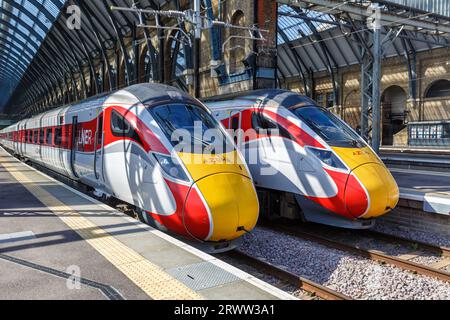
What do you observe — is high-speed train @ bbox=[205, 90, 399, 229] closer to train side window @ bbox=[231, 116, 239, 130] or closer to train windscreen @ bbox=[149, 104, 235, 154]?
train side window @ bbox=[231, 116, 239, 130]

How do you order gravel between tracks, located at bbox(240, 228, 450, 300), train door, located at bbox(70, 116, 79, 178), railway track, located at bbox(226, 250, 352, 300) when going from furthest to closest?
train door, located at bbox(70, 116, 79, 178) < gravel between tracks, located at bbox(240, 228, 450, 300) < railway track, located at bbox(226, 250, 352, 300)

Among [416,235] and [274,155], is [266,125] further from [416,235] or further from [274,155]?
[416,235]

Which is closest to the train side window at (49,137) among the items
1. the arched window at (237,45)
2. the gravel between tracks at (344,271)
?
the arched window at (237,45)

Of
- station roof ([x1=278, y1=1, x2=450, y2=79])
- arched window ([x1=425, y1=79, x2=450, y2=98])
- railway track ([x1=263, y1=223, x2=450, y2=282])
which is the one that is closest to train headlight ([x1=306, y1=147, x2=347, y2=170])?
railway track ([x1=263, y1=223, x2=450, y2=282])

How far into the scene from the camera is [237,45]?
58.2ft

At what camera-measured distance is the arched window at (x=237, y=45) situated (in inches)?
689

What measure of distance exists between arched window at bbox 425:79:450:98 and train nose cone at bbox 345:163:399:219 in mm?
23998

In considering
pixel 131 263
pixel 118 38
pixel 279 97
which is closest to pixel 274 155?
pixel 279 97

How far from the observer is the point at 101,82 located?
3894 cm

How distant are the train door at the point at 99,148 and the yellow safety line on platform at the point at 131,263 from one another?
1.12 m

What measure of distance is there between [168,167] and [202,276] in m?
2.36

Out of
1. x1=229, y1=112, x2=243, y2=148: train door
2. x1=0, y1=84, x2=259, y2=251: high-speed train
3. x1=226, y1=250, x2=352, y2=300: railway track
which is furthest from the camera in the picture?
x1=229, y1=112, x2=243, y2=148: train door

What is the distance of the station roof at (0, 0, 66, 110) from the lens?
33688mm

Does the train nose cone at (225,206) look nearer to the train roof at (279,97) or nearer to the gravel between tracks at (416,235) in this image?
the train roof at (279,97)
